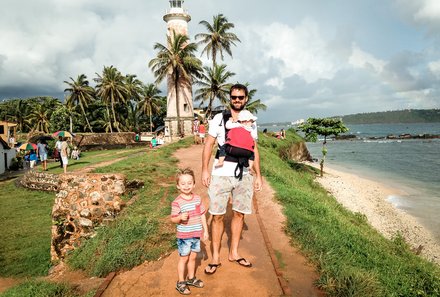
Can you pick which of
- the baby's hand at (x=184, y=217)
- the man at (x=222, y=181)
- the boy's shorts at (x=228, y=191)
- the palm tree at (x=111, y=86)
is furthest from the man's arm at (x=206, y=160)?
the palm tree at (x=111, y=86)

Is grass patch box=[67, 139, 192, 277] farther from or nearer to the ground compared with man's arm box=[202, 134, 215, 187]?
nearer to the ground

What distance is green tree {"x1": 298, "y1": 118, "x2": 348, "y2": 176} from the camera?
24875 millimetres

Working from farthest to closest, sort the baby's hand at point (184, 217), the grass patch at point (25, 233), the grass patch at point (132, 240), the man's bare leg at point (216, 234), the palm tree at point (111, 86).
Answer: the palm tree at point (111, 86) < the grass patch at point (25, 233) < the grass patch at point (132, 240) < the man's bare leg at point (216, 234) < the baby's hand at point (184, 217)

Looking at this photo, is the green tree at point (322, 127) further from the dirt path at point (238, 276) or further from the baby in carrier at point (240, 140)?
the baby in carrier at point (240, 140)

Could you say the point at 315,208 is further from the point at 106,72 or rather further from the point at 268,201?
the point at 106,72

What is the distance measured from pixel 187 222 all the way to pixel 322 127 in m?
23.3

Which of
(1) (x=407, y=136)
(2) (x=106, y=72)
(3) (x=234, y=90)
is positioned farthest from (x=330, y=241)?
(1) (x=407, y=136)

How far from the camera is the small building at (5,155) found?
2309cm

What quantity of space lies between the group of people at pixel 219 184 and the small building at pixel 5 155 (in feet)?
83.0

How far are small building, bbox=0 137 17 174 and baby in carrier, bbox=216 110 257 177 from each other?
25.6m

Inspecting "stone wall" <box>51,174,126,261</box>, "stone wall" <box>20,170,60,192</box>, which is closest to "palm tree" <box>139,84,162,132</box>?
"stone wall" <box>20,170,60,192</box>

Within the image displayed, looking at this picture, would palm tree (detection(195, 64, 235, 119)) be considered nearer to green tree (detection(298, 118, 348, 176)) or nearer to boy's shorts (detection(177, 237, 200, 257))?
green tree (detection(298, 118, 348, 176))

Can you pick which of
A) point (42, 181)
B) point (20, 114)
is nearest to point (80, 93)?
point (20, 114)

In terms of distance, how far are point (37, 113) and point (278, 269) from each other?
183 ft
